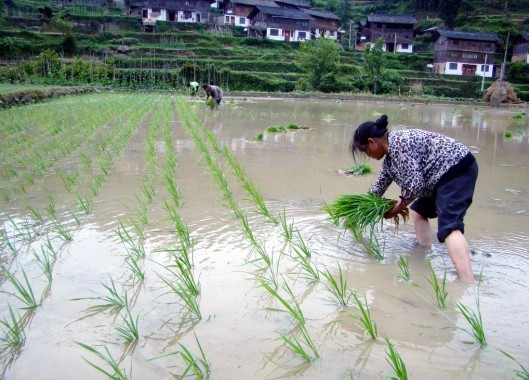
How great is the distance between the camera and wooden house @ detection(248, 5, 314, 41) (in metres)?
45.0

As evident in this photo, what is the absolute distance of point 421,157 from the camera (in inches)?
111

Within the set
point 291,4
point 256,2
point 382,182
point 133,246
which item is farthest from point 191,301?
point 291,4

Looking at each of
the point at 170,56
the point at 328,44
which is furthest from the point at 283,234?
the point at 170,56

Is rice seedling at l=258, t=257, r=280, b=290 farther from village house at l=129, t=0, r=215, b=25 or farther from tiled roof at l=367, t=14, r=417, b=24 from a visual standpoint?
tiled roof at l=367, t=14, r=417, b=24

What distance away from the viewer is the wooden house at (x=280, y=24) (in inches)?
1770

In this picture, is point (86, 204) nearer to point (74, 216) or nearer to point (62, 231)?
point (74, 216)

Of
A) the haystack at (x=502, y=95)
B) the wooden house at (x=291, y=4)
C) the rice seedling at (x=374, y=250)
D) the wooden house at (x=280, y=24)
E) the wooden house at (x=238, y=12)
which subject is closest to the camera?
the rice seedling at (x=374, y=250)

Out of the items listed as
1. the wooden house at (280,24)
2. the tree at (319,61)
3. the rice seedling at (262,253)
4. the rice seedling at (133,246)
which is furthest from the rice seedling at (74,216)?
the wooden house at (280,24)

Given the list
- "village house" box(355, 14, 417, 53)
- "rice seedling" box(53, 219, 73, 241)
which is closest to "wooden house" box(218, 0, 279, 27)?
"village house" box(355, 14, 417, 53)

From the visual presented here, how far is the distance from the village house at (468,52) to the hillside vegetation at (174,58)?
75.2 inches

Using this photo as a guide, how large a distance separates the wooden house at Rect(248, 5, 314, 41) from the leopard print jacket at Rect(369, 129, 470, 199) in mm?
44919

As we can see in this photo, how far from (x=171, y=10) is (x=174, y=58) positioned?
1332 cm

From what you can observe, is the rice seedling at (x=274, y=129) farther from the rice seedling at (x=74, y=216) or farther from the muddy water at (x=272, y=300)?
the rice seedling at (x=74, y=216)

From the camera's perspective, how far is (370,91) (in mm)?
31688
